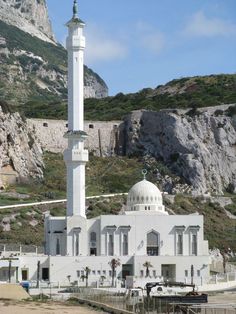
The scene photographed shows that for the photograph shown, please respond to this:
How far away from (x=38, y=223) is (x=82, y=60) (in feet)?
67.6

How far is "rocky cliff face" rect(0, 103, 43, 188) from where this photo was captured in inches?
4341

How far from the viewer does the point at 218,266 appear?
92250 mm

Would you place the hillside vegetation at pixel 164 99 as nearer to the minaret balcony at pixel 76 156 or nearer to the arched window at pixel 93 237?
the minaret balcony at pixel 76 156

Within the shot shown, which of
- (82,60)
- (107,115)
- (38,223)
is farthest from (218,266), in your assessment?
(107,115)

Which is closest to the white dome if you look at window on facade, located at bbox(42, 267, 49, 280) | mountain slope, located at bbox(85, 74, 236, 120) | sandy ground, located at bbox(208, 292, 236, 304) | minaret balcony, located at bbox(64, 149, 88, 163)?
minaret balcony, located at bbox(64, 149, 88, 163)

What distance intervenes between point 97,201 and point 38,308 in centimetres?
5064

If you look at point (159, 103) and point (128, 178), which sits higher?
point (159, 103)

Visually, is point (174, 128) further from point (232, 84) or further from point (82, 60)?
point (82, 60)

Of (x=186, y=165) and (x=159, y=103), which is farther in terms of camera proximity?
(x=159, y=103)

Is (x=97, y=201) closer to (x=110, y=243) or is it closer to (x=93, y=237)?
(x=93, y=237)

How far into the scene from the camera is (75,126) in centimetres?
8031

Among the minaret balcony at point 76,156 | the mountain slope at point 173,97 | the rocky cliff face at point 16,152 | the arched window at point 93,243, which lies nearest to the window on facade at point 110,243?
the arched window at point 93,243

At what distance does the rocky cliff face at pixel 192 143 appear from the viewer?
122 metres

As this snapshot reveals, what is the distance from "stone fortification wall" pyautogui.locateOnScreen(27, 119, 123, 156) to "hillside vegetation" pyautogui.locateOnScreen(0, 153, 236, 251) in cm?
224
